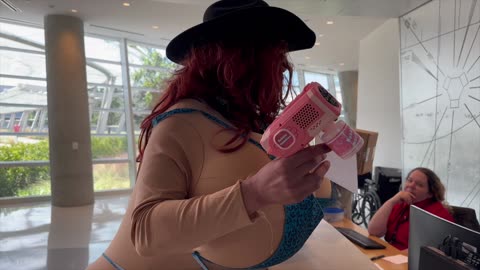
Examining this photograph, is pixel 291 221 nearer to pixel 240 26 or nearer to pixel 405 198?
pixel 240 26

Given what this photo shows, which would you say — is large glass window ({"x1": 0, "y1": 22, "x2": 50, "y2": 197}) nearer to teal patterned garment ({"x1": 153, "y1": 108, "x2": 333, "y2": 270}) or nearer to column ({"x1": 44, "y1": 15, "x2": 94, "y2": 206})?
column ({"x1": 44, "y1": 15, "x2": 94, "y2": 206})

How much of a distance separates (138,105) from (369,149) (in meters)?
7.02

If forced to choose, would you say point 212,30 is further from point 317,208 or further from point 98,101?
point 98,101

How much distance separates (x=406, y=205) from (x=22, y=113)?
23.7ft

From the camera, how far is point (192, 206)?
59 cm

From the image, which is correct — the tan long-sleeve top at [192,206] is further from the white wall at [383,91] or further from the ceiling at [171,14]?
the white wall at [383,91]

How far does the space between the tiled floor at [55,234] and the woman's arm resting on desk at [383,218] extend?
8.68 feet

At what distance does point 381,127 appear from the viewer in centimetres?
640

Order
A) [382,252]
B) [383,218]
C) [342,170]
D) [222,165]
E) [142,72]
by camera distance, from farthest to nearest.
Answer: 1. [142,72]
2. [383,218]
3. [382,252]
4. [342,170]
5. [222,165]

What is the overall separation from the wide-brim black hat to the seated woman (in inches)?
82.6

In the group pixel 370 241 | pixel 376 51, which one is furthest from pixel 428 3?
pixel 370 241

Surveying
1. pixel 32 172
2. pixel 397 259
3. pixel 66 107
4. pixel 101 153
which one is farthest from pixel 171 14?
pixel 397 259

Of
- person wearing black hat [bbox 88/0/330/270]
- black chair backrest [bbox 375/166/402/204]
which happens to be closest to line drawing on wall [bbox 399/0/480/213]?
black chair backrest [bbox 375/166/402/204]

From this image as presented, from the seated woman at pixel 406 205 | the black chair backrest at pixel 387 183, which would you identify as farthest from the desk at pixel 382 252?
the black chair backrest at pixel 387 183
